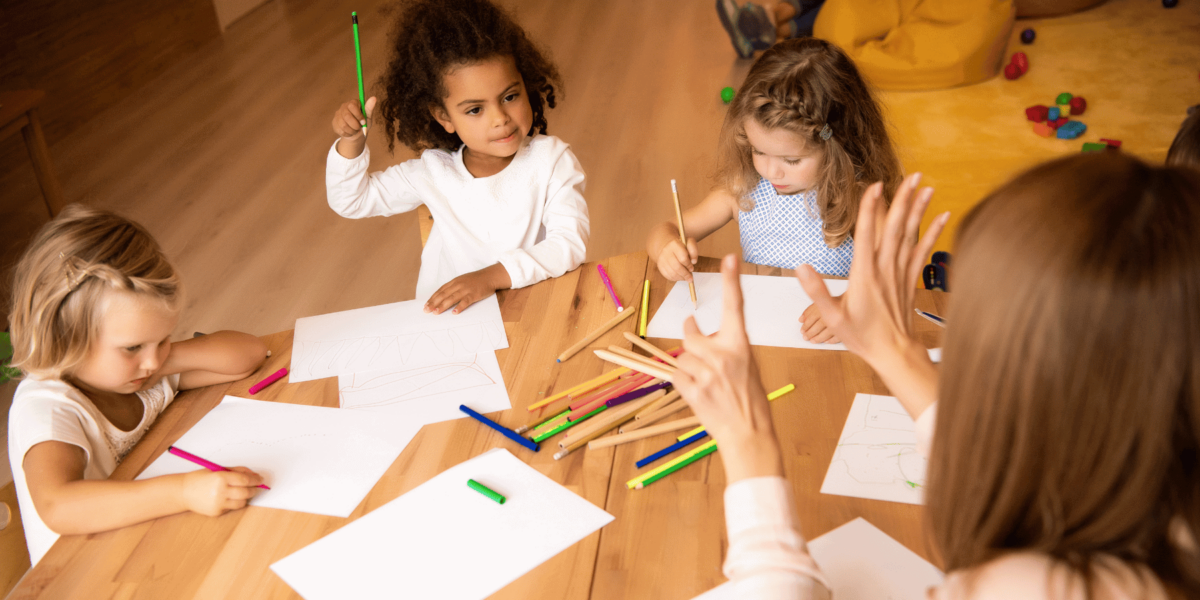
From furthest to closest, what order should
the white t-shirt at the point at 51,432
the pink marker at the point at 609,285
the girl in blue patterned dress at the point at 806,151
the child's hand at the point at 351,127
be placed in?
the child's hand at the point at 351,127 < the girl in blue patterned dress at the point at 806,151 < the pink marker at the point at 609,285 < the white t-shirt at the point at 51,432

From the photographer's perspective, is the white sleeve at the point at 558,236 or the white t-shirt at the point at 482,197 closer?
the white sleeve at the point at 558,236

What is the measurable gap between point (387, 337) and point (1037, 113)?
2922 mm

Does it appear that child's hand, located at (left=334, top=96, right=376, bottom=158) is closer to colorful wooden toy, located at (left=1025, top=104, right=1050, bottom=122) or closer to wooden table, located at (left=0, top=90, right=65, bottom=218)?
wooden table, located at (left=0, top=90, right=65, bottom=218)

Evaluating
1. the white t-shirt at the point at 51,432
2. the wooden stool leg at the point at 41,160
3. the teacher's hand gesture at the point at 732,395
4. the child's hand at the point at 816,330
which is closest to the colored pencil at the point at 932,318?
the child's hand at the point at 816,330

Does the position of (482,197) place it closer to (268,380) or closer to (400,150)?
(268,380)

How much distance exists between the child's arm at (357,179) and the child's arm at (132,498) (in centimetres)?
80

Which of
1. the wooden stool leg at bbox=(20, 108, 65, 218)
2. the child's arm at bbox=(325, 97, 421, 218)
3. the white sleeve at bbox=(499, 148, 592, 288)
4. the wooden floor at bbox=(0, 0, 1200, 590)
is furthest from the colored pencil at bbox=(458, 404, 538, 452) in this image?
the wooden stool leg at bbox=(20, 108, 65, 218)

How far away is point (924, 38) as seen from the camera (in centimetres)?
359

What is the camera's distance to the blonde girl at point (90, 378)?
0.95 metres

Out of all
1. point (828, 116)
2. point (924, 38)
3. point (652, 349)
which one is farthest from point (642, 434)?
point (924, 38)

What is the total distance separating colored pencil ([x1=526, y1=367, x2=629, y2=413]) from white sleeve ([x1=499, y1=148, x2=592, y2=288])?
356 mm

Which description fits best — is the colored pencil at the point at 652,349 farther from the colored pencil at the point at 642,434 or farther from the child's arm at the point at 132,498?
the child's arm at the point at 132,498

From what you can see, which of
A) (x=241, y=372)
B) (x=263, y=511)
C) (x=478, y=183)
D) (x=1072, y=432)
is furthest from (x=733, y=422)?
(x=478, y=183)

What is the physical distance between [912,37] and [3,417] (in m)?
3.63
